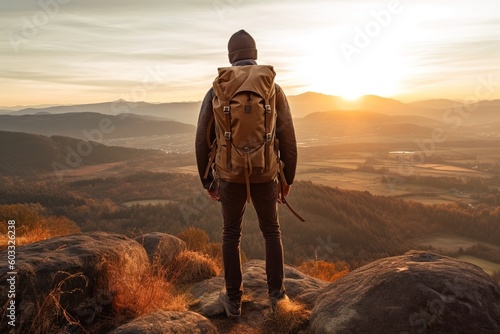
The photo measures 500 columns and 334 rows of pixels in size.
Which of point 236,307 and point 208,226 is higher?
point 236,307

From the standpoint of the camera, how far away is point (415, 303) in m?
3.64

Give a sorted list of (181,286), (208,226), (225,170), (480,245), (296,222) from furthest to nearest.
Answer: (480,245) → (296,222) → (208,226) → (181,286) → (225,170)

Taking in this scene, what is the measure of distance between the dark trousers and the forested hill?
43338 mm

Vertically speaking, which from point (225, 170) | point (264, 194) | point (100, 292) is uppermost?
point (225, 170)

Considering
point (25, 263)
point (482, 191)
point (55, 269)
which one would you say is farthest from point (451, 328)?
point (482, 191)

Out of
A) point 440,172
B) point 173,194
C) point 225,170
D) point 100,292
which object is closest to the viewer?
point 225,170

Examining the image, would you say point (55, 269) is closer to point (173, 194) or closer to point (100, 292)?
point (100, 292)

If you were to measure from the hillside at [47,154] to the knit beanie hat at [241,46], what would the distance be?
152224mm

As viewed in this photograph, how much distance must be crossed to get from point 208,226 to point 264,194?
192ft

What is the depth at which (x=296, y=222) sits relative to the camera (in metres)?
69.9

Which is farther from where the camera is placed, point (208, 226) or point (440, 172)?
point (440, 172)

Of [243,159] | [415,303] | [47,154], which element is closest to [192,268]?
[243,159]

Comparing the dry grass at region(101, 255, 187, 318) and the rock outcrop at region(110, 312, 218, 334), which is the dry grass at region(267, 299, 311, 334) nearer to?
the rock outcrop at region(110, 312, 218, 334)

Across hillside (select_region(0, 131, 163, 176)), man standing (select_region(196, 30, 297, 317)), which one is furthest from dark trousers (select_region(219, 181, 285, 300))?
hillside (select_region(0, 131, 163, 176))
